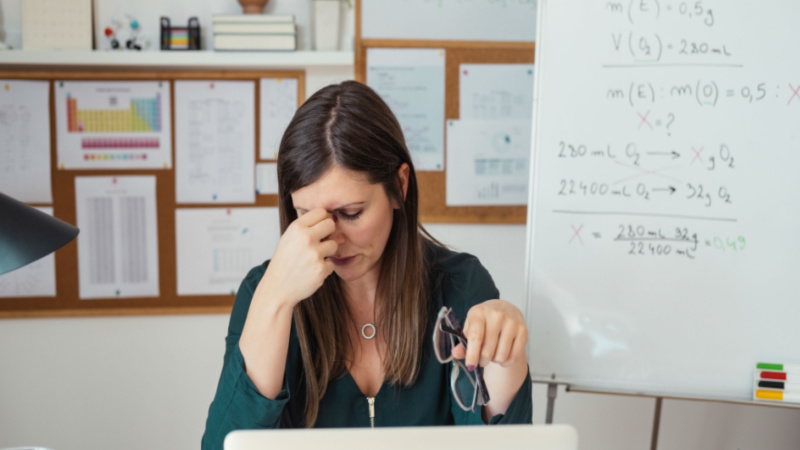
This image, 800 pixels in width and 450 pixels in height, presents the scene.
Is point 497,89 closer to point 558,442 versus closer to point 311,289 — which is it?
point 311,289

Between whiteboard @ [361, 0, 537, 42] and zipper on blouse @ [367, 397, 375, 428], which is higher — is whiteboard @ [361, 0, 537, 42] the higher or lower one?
the higher one

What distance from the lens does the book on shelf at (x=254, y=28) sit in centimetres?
197

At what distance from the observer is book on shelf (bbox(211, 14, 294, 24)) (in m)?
1.96

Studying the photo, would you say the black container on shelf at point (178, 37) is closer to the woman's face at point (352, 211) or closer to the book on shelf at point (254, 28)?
the book on shelf at point (254, 28)

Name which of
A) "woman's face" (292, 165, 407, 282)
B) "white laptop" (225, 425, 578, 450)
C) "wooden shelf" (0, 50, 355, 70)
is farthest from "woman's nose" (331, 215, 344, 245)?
"wooden shelf" (0, 50, 355, 70)

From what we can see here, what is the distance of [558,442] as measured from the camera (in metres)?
0.58

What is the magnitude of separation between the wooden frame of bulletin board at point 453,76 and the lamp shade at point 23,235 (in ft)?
4.07

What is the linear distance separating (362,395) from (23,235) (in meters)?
0.61

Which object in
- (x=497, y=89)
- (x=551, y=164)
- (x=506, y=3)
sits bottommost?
(x=551, y=164)

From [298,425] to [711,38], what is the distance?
3.97ft

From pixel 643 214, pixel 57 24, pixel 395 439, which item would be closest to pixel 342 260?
pixel 395 439

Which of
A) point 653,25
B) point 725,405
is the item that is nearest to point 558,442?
point 653,25

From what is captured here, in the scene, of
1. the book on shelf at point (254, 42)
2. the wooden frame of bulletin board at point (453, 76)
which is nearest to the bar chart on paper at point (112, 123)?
the book on shelf at point (254, 42)

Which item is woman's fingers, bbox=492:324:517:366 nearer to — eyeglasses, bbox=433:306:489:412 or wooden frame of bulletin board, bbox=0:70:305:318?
eyeglasses, bbox=433:306:489:412
